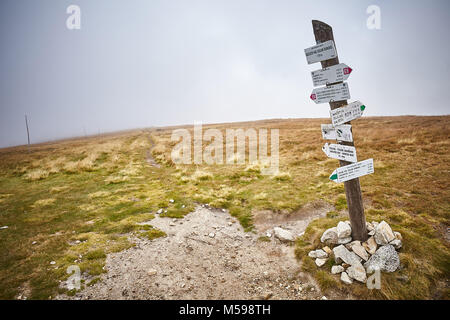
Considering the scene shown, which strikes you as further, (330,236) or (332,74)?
(330,236)

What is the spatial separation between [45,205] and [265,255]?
12727 millimetres

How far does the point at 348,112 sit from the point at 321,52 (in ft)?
5.23

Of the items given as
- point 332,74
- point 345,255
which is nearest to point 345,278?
point 345,255

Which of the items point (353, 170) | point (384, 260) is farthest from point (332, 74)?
point (384, 260)

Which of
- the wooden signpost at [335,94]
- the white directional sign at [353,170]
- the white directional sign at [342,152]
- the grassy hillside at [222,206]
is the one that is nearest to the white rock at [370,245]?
the grassy hillside at [222,206]

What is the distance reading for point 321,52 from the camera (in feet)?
15.7

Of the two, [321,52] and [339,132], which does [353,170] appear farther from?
[321,52]

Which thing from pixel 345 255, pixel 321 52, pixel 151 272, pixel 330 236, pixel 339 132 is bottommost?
pixel 151 272

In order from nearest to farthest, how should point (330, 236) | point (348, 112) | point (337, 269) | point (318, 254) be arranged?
1. point (348, 112)
2. point (337, 269)
3. point (318, 254)
4. point (330, 236)

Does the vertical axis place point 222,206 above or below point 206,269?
above

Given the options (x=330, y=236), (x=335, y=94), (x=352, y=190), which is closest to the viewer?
(x=335, y=94)

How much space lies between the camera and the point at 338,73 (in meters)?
4.69

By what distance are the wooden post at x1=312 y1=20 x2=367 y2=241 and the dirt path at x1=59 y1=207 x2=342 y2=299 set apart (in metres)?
2.01

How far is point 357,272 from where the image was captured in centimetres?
Result: 485
